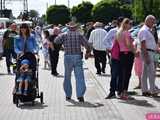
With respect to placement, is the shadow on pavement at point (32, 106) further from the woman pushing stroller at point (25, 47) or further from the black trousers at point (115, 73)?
the black trousers at point (115, 73)

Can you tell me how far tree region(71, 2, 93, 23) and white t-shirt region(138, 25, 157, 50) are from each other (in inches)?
3420

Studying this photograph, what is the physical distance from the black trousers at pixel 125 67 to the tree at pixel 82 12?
86.8m

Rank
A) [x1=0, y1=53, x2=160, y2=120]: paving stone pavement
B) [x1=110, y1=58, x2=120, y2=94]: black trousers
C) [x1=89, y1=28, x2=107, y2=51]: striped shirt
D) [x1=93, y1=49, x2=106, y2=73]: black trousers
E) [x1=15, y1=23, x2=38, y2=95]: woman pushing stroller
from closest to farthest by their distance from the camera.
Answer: [x1=0, y1=53, x2=160, y2=120]: paving stone pavement, [x1=15, y1=23, x2=38, y2=95]: woman pushing stroller, [x1=110, y1=58, x2=120, y2=94]: black trousers, [x1=89, y1=28, x2=107, y2=51]: striped shirt, [x1=93, y1=49, x2=106, y2=73]: black trousers

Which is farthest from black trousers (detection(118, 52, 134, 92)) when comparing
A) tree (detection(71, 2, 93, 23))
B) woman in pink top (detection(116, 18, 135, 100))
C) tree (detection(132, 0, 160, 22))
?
tree (detection(71, 2, 93, 23))

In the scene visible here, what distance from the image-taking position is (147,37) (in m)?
15.3

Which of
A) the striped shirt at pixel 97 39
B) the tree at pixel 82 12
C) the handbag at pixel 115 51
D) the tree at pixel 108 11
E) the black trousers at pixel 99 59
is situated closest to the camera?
the handbag at pixel 115 51

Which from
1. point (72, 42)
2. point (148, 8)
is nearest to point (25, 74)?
point (72, 42)

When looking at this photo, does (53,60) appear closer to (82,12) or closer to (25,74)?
(25,74)

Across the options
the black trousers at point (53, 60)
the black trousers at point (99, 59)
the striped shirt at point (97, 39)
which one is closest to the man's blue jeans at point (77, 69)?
the striped shirt at point (97, 39)

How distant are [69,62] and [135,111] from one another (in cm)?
240

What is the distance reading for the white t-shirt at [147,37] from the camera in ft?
49.9

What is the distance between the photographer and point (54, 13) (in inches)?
4353

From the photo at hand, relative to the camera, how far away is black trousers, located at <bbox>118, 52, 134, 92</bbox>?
15287 mm

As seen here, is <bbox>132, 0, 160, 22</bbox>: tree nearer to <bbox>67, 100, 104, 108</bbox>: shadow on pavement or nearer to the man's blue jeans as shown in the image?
the man's blue jeans
